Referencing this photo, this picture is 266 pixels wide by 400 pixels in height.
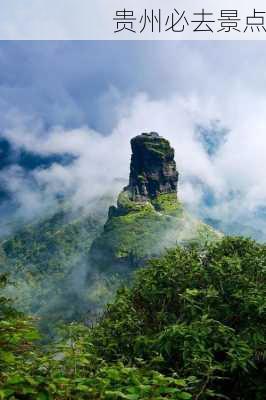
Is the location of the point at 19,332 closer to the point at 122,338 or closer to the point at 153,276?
the point at 122,338

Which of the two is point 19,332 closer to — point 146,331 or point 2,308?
point 2,308

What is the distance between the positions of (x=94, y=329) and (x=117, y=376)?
1254 centimetres

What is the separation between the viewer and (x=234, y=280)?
15.5 metres

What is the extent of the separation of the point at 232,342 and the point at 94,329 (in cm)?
694

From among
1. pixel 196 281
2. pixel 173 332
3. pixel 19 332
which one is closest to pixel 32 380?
pixel 19 332

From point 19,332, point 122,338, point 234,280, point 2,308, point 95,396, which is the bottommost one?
point 95,396

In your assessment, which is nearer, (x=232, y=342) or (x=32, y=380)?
(x=32, y=380)

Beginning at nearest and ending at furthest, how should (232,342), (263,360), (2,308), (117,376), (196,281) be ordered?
(117,376) → (2,308) → (232,342) → (263,360) → (196,281)

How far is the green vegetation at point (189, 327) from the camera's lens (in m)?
8.01

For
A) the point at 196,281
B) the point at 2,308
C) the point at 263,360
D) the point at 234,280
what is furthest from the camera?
the point at 196,281

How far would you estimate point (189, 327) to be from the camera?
12.4 m

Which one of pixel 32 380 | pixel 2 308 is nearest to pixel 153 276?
pixel 2 308

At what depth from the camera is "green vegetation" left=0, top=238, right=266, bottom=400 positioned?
8.01 meters

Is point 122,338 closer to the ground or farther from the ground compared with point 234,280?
closer to the ground
